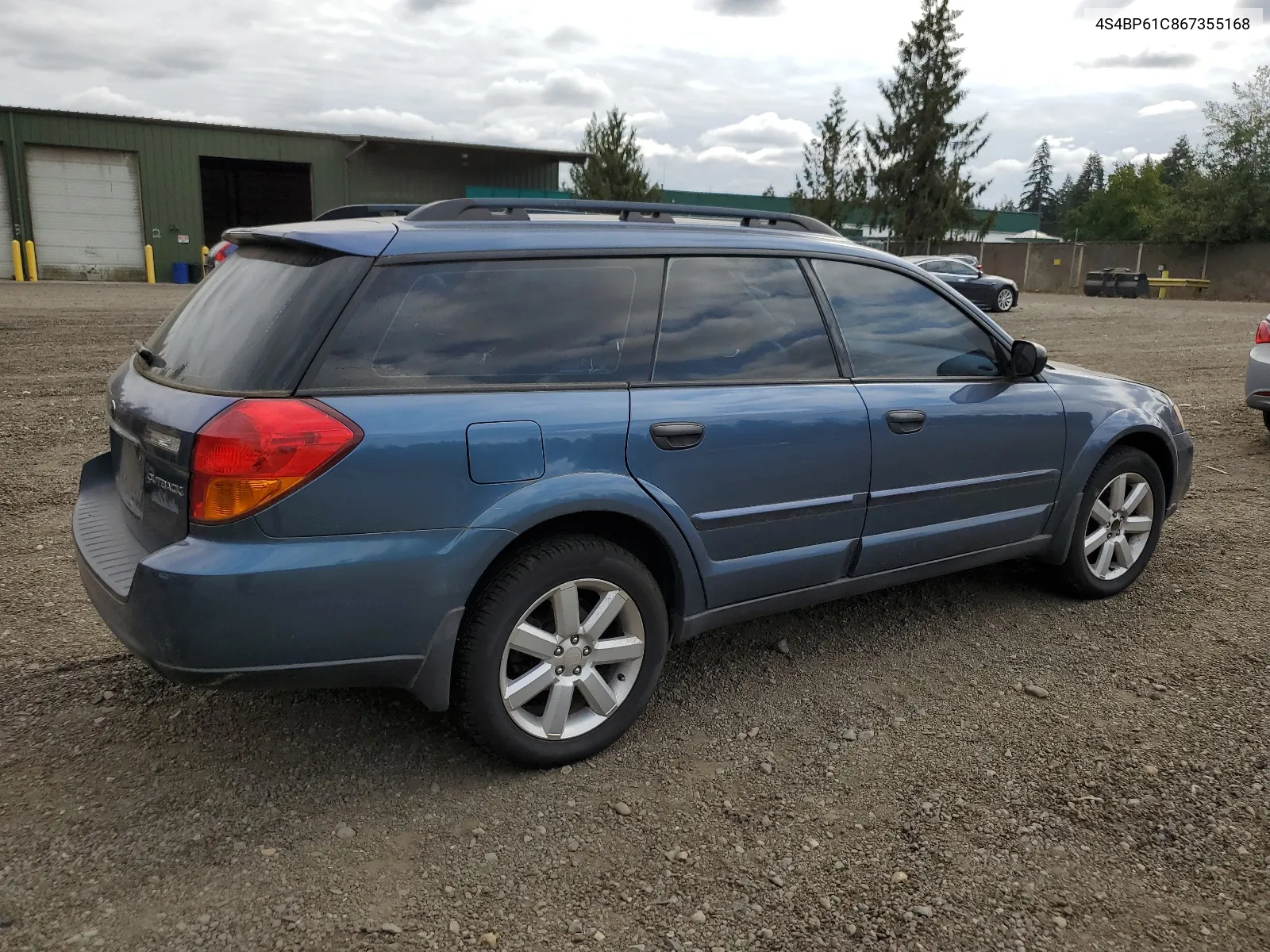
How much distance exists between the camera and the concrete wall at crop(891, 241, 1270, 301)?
121ft

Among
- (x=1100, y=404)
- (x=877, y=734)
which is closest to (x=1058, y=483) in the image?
(x=1100, y=404)

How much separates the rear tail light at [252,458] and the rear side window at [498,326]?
15 cm

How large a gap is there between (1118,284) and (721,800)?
1469 inches

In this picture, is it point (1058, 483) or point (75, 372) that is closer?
point (1058, 483)

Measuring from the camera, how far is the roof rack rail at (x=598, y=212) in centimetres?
310

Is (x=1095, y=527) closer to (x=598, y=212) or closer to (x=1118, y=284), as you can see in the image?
(x=598, y=212)

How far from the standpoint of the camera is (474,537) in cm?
272

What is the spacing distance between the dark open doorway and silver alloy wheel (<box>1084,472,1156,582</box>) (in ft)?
123

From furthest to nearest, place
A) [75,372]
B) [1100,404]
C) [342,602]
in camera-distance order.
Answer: [75,372], [1100,404], [342,602]

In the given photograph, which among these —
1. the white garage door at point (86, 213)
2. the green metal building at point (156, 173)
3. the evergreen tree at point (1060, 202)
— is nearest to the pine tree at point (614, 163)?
the green metal building at point (156, 173)

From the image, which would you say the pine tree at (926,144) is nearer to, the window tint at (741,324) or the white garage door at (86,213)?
the white garage door at (86,213)

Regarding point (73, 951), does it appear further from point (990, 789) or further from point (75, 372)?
point (75, 372)

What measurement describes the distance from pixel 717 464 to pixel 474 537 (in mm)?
864

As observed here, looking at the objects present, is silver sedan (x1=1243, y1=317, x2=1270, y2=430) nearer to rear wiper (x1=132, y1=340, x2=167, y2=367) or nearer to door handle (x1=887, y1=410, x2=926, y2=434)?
door handle (x1=887, y1=410, x2=926, y2=434)
